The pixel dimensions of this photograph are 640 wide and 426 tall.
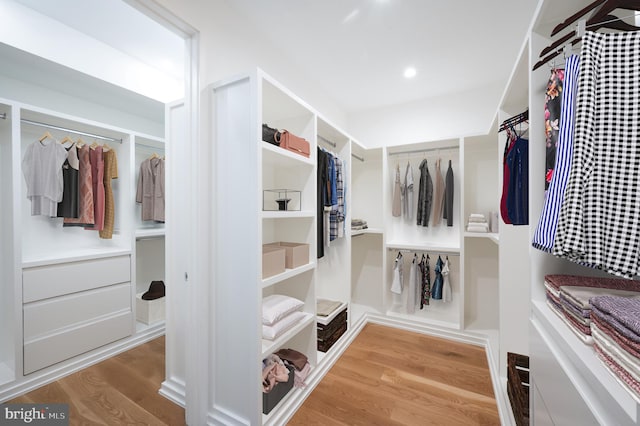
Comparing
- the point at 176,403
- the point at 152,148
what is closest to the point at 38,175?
the point at 152,148

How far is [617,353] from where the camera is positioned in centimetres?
58

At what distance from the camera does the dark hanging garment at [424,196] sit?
2.82 meters

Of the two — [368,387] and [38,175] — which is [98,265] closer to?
[38,175]

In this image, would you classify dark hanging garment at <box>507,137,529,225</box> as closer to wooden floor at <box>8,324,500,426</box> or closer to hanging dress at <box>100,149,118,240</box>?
wooden floor at <box>8,324,500,426</box>

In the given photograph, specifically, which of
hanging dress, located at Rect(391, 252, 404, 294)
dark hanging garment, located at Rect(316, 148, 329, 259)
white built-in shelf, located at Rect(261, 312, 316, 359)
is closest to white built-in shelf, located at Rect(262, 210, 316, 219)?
dark hanging garment, located at Rect(316, 148, 329, 259)

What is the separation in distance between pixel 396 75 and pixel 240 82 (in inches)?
71.1

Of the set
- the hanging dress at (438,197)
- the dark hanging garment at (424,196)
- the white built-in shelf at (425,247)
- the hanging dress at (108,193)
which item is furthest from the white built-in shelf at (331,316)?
the hanging dress at (108,193)

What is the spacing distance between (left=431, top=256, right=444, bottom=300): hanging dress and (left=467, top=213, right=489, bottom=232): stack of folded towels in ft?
1.65

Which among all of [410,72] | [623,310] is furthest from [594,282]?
[410,72]

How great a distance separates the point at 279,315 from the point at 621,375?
1364 millimetres

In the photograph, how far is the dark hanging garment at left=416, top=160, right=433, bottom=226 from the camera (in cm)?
282

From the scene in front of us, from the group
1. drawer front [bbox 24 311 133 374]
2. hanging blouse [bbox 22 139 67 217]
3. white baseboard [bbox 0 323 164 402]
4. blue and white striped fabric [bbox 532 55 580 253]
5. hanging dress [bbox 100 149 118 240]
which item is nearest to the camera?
blue and white striped fabric [bbox 532 55 580 253]

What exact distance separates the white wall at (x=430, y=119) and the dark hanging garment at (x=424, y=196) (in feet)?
1.14

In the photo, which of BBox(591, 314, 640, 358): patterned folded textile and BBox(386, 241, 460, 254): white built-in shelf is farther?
BBox(386, 241, 460, 254): white built-in shelf
